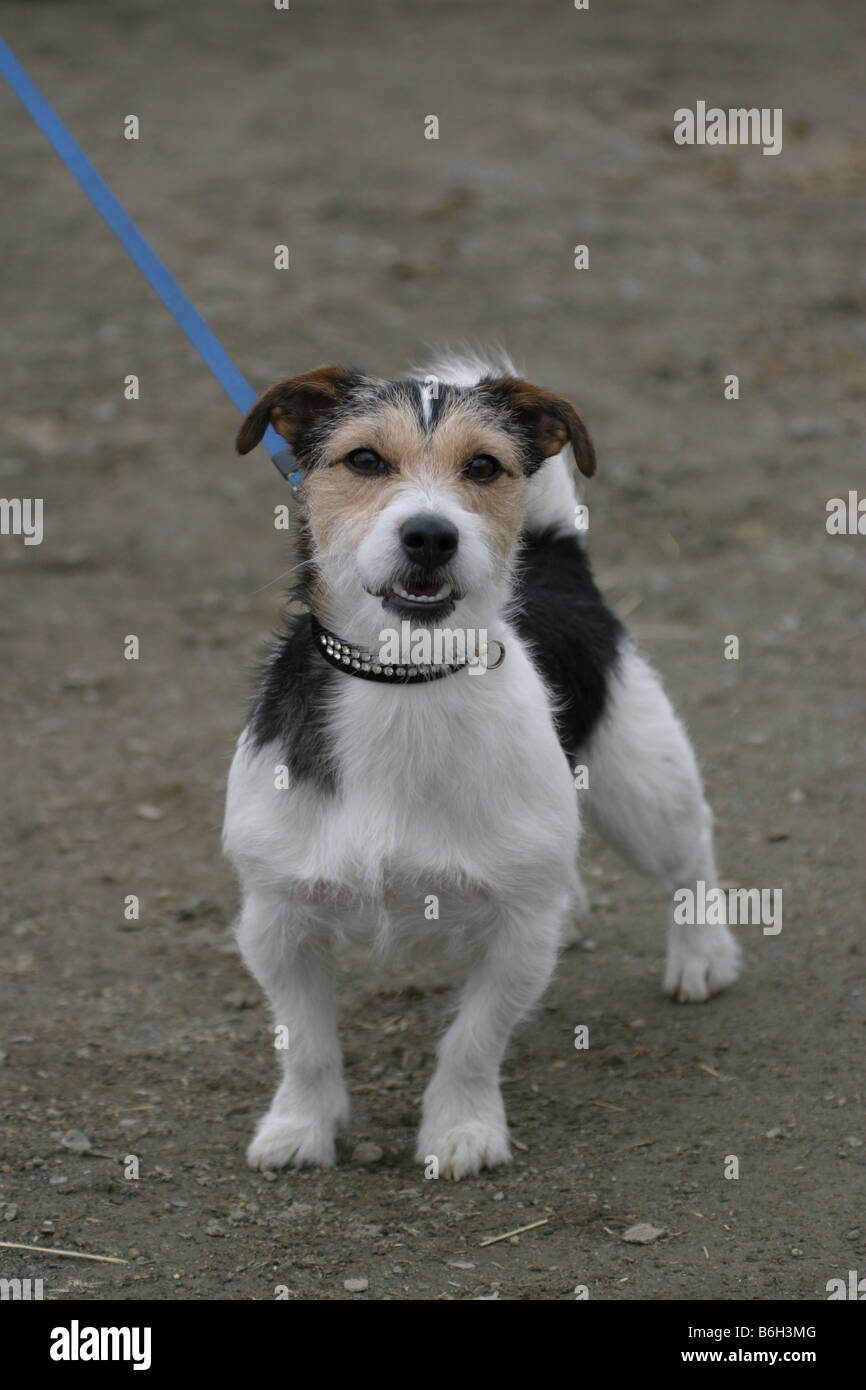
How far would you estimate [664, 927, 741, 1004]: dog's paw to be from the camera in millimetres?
4980

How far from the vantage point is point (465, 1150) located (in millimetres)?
4141

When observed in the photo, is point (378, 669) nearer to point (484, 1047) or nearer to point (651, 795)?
point (484, 1047)

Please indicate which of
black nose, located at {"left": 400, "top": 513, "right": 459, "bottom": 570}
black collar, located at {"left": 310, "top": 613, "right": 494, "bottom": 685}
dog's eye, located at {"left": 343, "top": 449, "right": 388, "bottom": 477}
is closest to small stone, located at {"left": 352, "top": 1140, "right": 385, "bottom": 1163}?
black collar, located at {"left": 310, "top": 613, "right": 494, "bottom": 685}

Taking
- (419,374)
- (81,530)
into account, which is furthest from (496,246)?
(419,374)

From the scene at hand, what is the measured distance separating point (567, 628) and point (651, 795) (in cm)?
56

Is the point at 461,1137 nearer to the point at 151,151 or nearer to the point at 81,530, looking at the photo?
the point at 81,530

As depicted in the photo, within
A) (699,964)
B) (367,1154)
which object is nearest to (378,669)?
(367,1154)

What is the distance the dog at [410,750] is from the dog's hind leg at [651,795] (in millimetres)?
331

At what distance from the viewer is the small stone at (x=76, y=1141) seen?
13.9 feet

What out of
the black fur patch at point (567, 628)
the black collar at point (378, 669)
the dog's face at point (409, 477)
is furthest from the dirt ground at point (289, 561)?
the dog's face at point (409, 477)

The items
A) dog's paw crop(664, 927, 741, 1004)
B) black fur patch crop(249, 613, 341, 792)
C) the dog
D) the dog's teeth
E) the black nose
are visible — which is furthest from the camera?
dog's paw crop(664, 927, 741, 1004)

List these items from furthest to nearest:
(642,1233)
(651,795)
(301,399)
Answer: (651,795) < (301,399) < (642,1233)

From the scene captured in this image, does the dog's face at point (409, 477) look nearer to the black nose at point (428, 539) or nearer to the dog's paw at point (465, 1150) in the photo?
the black nose at point (428, 539)

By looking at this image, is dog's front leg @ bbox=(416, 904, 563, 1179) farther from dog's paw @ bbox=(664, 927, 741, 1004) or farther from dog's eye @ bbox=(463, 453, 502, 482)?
dog's eye @ bbox=(463, 453, 502, 482)
